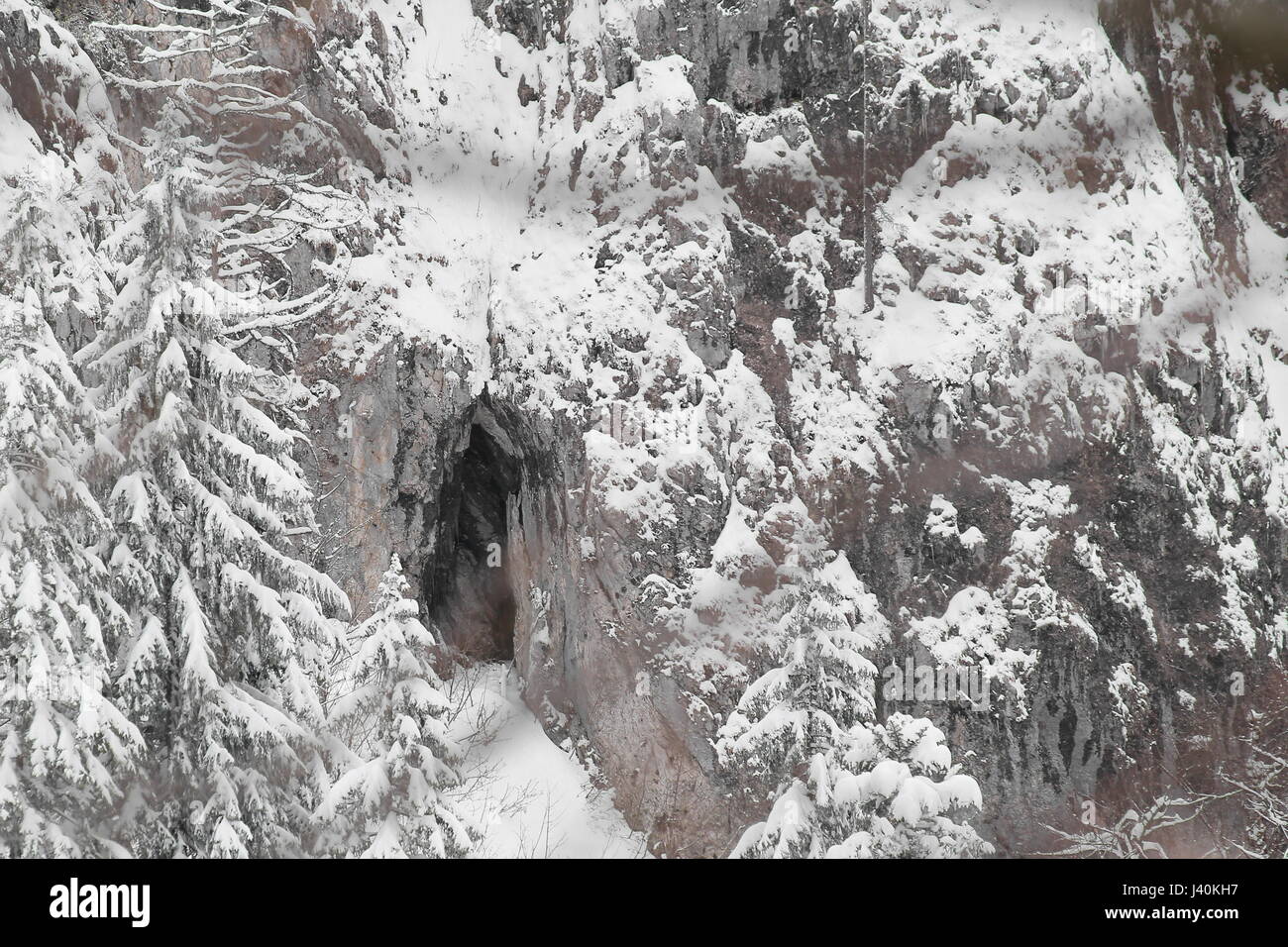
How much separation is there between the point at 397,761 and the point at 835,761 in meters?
2.17

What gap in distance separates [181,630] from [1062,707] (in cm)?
910

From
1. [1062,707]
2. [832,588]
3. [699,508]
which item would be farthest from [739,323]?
[832,588]

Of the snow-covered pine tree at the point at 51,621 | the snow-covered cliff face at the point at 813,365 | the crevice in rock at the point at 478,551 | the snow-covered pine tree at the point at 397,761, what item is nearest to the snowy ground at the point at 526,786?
the snow-covered cliff face at the point at 813,365

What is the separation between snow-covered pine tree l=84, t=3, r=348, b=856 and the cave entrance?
277 inches

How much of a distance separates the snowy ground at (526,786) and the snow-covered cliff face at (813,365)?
0.33m

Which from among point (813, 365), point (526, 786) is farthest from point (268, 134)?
point (526, 786)

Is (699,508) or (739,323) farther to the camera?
(739,323)

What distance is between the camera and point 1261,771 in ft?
33.4

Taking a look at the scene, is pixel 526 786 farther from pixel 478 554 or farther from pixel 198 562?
pixel 198 562

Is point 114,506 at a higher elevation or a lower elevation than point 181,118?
lower

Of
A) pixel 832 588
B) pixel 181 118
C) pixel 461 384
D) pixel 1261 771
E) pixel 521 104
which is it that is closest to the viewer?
pixel 181 118

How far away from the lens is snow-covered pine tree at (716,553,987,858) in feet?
16.0

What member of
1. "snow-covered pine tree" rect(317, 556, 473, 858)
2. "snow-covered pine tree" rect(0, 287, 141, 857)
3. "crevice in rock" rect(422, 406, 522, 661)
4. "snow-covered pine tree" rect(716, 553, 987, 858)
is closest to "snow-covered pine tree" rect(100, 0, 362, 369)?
"crevice in rock" rect(422, 406, 522, 661)
